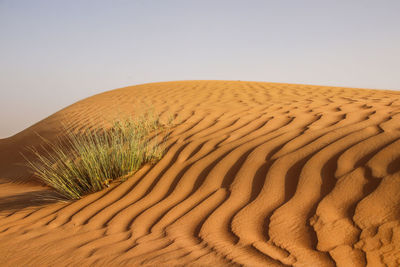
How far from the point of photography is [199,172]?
3.53 meters

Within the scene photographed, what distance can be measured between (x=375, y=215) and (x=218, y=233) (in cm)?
91

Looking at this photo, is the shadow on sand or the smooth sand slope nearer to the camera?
the smooth sand slope

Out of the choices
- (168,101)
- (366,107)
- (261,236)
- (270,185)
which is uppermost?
(168,101)

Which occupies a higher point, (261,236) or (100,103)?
(100,103)

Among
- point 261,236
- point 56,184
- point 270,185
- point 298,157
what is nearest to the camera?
point 261,236

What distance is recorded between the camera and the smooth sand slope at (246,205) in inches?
82.4

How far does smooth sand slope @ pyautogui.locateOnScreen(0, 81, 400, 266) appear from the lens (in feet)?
6.86

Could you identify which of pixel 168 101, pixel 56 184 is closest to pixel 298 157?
pixel 56 184

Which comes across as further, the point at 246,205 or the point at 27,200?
the point at 27,200

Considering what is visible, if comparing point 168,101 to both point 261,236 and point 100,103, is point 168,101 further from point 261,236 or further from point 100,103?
point 261,236

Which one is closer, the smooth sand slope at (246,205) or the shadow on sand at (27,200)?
the smooth sand slope at (246,205)

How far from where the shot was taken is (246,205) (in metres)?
2.72

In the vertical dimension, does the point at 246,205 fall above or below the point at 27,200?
below

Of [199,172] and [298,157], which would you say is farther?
[199,172]
